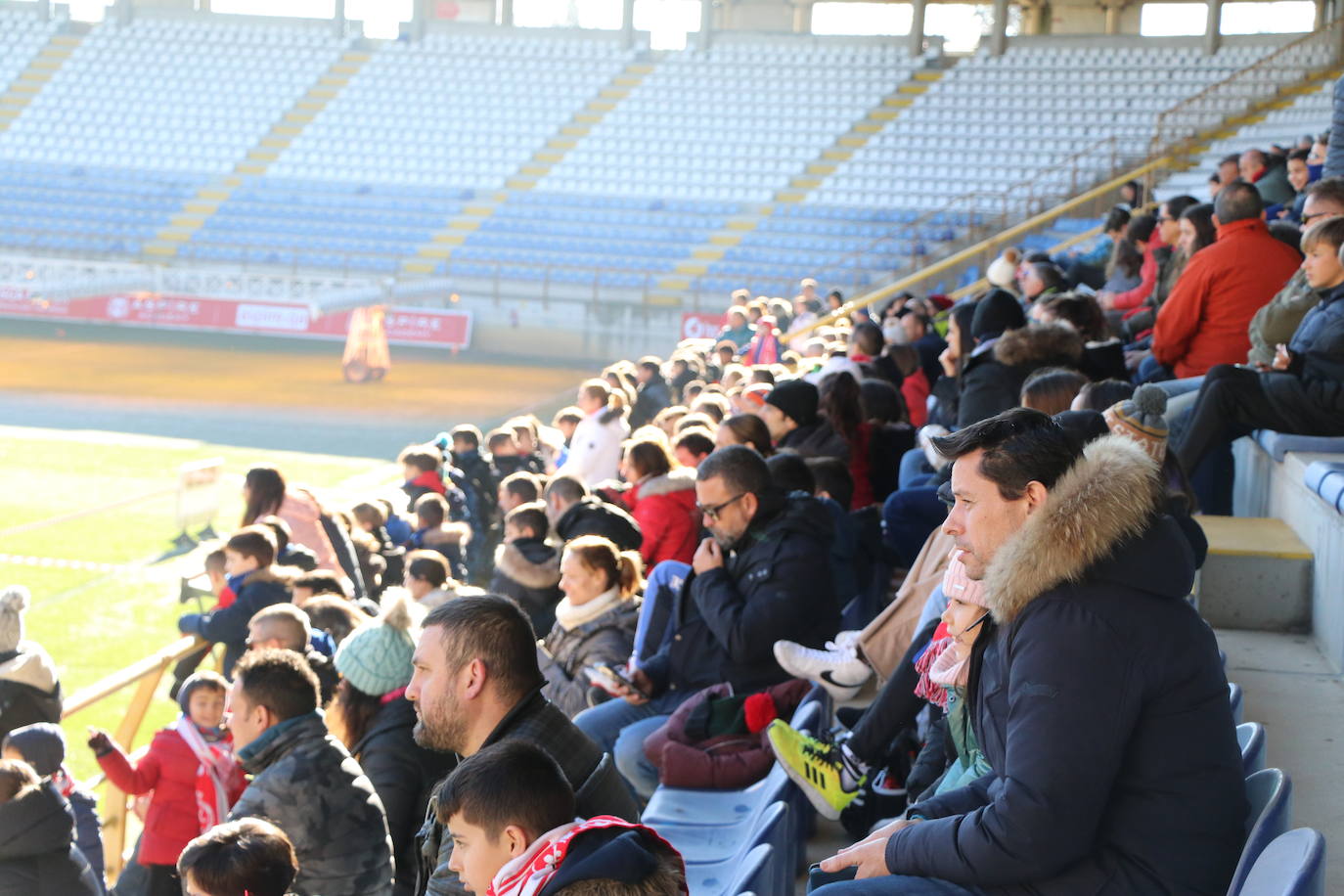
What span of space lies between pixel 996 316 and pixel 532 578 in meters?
2.33

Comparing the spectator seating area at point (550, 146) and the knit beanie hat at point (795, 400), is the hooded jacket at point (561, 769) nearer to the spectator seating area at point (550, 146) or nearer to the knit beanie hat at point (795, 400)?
the knit beanie hat at point (795, 400)

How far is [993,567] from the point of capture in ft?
7.24

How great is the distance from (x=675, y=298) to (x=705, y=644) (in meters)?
20.7

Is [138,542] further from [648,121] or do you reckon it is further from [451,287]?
[648,121]

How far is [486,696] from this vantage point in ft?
8.70

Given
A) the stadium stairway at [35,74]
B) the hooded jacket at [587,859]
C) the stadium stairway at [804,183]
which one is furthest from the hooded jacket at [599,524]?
the stadium stairway at [35,74]

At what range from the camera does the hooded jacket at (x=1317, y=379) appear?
195 inches

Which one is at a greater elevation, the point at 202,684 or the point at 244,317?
the point at 202,684

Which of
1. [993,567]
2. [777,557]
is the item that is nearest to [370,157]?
[777,557]

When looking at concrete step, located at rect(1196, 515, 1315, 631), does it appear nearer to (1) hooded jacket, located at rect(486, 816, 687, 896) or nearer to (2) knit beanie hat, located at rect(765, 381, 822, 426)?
(2) knit beanie hat, located at rect(765, 381, 822, 426)

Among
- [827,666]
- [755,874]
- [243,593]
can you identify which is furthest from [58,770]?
[755,874]

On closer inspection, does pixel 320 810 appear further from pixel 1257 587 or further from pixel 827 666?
pixel 1257 587

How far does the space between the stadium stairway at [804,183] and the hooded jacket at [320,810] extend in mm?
21699

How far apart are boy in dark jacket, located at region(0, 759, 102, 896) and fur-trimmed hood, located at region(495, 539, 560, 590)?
2.10 meters
